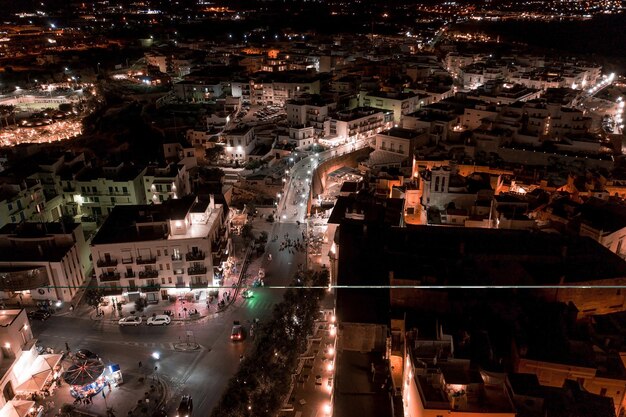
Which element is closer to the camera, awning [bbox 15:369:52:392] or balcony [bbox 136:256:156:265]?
awning [bbox 15:369:52:392]

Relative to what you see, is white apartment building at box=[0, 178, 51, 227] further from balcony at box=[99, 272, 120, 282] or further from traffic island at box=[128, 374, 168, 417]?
traffic island at box=[128, 374, 168, 417]

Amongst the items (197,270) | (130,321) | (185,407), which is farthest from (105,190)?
(185,407)

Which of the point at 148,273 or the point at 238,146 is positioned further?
the point at 238,146

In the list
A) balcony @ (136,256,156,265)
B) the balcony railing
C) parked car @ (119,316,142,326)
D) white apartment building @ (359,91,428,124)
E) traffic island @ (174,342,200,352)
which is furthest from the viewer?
white apartment building @ (359,91,428,124)

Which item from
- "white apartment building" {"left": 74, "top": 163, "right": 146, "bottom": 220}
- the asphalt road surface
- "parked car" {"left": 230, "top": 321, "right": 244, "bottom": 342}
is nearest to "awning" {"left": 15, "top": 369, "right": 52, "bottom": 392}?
the asphalt road surface

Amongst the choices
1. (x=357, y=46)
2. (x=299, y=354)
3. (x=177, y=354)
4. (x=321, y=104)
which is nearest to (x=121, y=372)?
(x=177, y=354)

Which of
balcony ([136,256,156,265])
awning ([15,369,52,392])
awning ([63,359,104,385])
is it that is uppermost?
balcony ([136,256,156,265])

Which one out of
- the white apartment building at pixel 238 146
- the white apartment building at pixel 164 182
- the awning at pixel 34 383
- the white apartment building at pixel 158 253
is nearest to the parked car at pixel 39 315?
the white apartment building at pixel 158 253

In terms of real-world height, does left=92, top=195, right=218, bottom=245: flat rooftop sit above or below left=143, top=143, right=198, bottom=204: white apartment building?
above

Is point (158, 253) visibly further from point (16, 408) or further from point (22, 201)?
point (22, 201)
